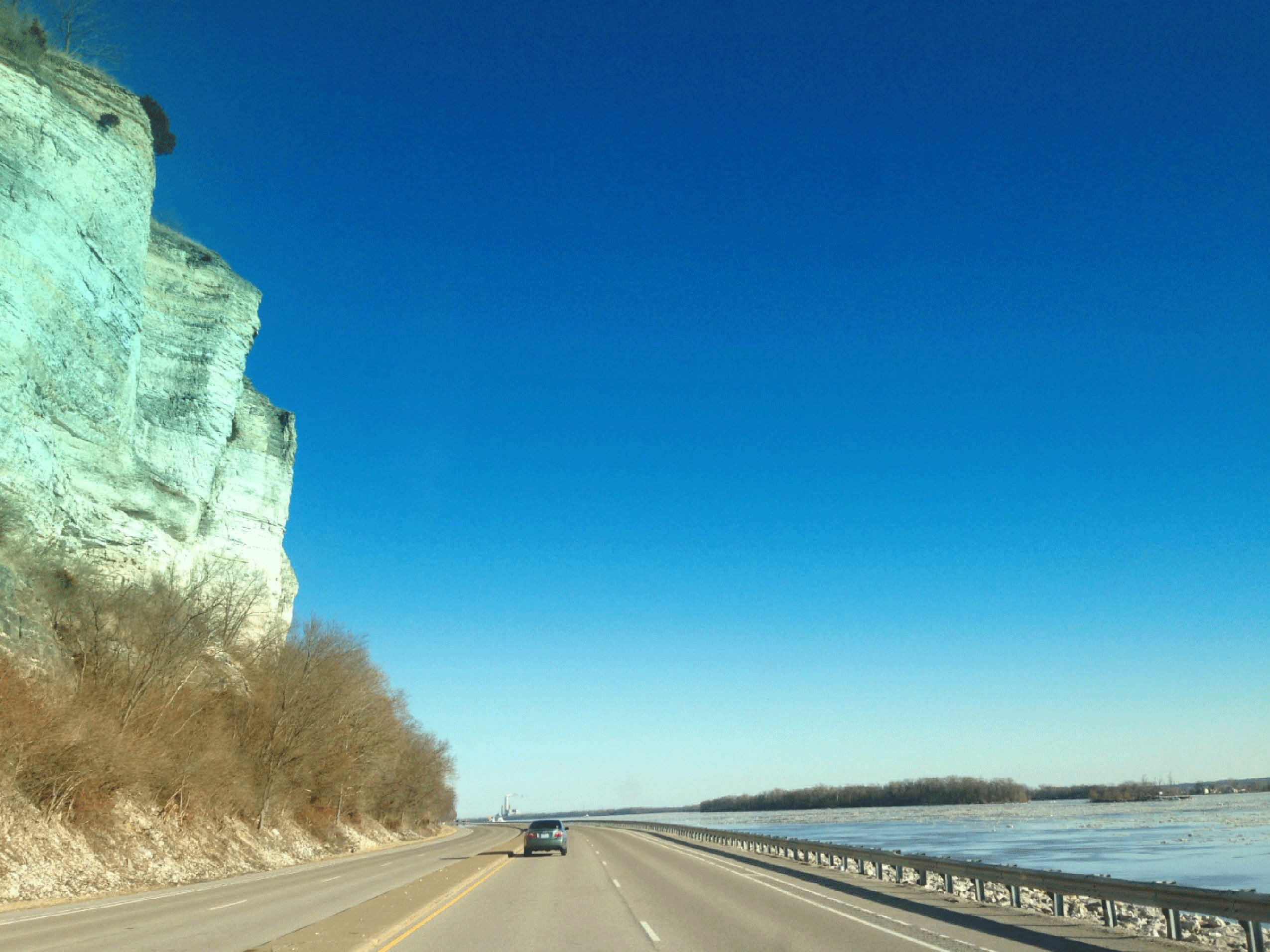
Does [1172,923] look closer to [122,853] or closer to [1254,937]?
[1254,937]

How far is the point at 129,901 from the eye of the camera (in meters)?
20.1

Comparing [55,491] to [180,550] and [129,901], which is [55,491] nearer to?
[180,550]

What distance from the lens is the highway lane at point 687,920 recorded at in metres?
11.6

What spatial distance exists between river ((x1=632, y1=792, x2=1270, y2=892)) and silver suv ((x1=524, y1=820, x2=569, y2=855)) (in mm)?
15754

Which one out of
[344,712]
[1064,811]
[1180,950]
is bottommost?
[1064,811]

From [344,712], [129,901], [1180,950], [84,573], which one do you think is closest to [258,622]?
[344,712]

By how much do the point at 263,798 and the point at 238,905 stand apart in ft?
81.3

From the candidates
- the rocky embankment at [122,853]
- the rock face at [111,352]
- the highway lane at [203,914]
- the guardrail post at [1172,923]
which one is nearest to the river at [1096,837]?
the guardrail post at [1172,923]

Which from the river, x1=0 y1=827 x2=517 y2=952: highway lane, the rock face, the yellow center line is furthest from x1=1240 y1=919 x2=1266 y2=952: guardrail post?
the rock face

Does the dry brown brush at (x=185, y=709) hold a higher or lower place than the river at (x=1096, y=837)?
higher

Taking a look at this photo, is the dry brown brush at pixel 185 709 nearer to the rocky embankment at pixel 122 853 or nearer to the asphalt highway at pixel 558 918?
the rocky embankment at pixel 122 853

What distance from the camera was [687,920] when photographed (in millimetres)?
14398

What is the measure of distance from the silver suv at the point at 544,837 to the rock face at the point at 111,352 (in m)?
21.2

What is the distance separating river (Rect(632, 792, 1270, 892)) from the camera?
102 feet
